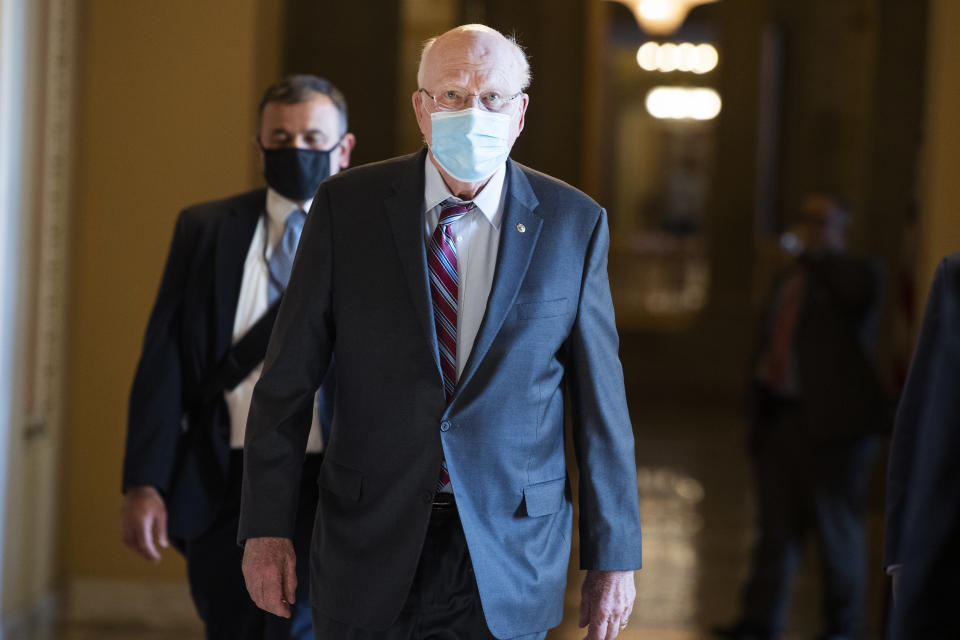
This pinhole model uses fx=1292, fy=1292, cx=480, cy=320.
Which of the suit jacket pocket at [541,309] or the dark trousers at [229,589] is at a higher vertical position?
the suit jacket pocket at [541,309]

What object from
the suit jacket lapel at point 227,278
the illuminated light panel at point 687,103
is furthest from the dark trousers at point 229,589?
the illuminated light panel at point 687,103

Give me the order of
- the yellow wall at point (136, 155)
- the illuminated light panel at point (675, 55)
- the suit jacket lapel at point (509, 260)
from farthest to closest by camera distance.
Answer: the illuminated light panel at point (675, 55) < the yellow wall at point (136, 155) < the suit jacket lapel at point (509, 260)

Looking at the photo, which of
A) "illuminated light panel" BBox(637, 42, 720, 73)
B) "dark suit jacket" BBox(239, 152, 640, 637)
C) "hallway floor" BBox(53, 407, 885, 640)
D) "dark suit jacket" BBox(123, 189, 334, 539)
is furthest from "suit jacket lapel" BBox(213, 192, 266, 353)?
"illuminated light panel" BBox(637, 42, 720, 73)

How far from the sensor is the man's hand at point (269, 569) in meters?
2.36

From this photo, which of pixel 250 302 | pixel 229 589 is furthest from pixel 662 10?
pixel 229 589

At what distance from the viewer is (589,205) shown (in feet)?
8.07

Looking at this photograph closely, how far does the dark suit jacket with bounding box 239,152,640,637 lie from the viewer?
7.62 feet

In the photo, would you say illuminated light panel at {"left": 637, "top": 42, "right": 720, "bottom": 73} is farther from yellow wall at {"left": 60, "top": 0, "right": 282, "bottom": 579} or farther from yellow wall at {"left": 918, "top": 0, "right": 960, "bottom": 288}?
yellow wall at {"left": 60, "top": 0, "right": 282, "bottom": 579}

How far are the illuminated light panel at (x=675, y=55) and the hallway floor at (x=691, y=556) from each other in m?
11.3

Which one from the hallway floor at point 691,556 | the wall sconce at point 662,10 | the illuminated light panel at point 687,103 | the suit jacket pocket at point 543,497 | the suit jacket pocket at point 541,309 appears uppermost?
the illuminated light panel at point 687,103

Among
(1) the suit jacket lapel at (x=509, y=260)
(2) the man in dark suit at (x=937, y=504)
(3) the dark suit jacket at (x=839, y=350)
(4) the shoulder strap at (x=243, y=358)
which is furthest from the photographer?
(3) the dark suit jacket at (x=839, y=350)

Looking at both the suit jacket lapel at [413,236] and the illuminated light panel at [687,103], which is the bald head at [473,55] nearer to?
the suit jacket lapel at [413,236]

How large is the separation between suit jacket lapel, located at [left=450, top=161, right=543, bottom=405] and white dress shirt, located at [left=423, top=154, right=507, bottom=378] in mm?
30

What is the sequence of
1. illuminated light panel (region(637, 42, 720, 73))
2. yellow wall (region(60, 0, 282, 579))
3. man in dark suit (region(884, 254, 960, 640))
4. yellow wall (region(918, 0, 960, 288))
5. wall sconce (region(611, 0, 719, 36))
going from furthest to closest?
illuminated light panel (region(637, 42, 720, 73)) < wall sconce (region(611, 0, 719, 36)) < yellow wall (region(60, 0, 282, 579)) < yellow wall (region(918, 0, 960, 288)) < man in dark suit (region(884, 254, 960, 640))
